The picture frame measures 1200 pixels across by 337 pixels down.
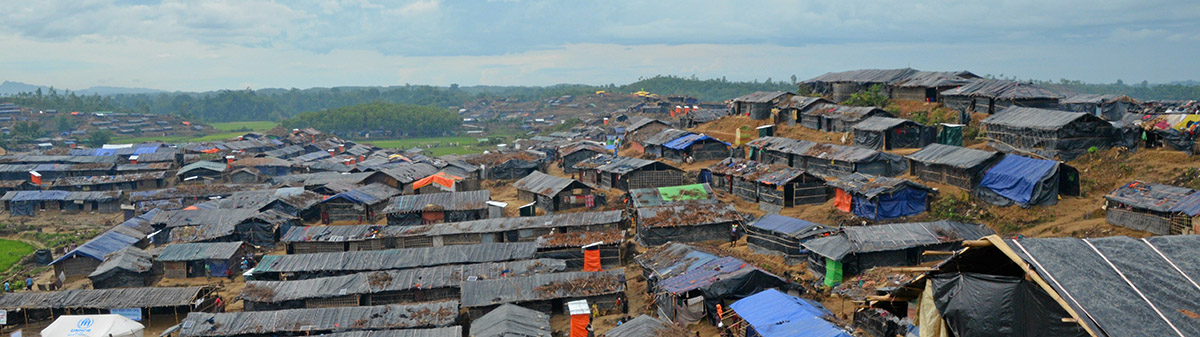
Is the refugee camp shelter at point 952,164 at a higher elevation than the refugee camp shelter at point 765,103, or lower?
lower

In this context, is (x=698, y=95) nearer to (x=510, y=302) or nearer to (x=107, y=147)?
(x=107, y=147)

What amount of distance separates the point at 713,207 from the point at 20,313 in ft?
90.5

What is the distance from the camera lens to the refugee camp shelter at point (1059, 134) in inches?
1180

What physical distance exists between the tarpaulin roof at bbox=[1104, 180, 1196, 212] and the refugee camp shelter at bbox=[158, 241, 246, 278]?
1386 inches

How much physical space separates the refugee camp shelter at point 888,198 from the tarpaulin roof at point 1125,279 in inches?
937

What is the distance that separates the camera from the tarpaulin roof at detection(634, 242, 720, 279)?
25344 mm

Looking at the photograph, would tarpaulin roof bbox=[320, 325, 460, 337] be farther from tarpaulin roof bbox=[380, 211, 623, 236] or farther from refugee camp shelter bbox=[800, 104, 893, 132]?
refugee camp shelter bbox=[800, 104, 893, 132]

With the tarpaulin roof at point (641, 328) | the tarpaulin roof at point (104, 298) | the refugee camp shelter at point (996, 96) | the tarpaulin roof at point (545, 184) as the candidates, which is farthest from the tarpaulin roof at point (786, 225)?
the tarpaulin roof at point (104, 298)

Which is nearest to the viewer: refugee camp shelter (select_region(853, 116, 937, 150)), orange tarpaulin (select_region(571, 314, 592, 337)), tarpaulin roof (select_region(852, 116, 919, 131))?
orange tarpaulin (select_region(571, 314, 592, 337))

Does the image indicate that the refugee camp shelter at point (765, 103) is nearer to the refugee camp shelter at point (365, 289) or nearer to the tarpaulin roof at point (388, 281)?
the tarpaulin roof at point (388, 281)

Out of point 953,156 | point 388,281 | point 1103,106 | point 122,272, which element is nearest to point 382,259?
point 388,281

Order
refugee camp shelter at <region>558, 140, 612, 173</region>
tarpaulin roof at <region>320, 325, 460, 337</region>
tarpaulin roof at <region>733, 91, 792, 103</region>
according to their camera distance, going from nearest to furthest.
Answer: tarpaulin roof at <region>320, 325, 460, 337</region> < tarpaulin roof at <region>733, 91, 792, 103</region> < refugee camp shelter at <region>558, 140, 612, 173</region>

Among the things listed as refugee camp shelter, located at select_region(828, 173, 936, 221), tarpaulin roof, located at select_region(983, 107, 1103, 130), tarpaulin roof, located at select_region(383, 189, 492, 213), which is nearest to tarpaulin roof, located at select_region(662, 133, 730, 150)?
tarpaulin roof, located at select_region(383, 189, 492, 213)

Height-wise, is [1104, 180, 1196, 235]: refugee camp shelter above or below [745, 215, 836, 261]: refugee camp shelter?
above
